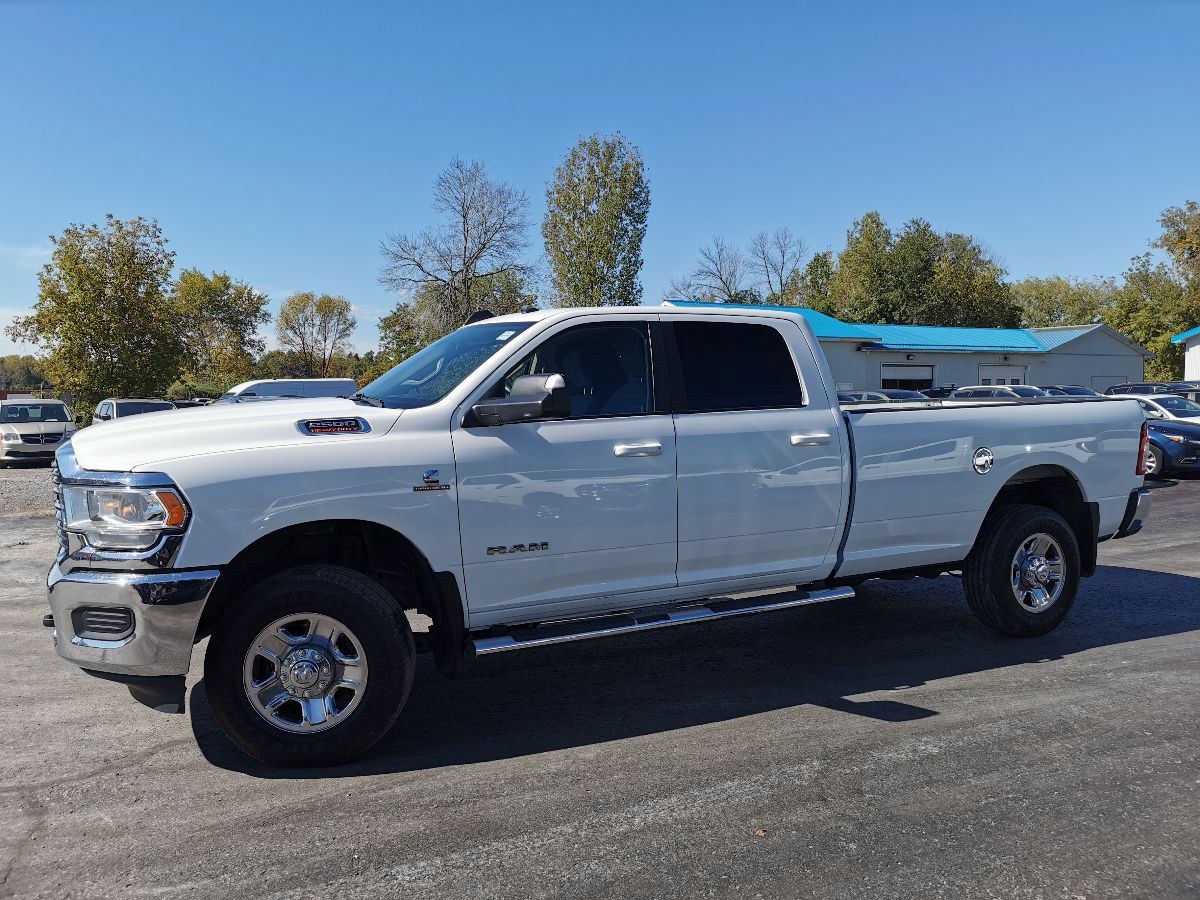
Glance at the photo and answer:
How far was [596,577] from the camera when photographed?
15.0ft

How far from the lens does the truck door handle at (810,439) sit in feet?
16.5

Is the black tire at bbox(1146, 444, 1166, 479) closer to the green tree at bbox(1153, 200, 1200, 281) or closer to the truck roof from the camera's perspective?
the truck roof

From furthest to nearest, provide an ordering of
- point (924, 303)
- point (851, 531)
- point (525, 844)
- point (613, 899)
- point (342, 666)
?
point (924, 303) < point (851, 531) < point (342, 666) < point (525, 844) < point (613, 899)

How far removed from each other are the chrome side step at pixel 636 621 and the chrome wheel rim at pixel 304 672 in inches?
23.4

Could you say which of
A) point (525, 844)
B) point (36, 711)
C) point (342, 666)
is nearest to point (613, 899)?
point (525, 844)

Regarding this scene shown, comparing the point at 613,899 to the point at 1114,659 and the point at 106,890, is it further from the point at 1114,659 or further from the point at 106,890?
the point at 1114,659

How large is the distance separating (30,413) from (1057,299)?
96563 mm

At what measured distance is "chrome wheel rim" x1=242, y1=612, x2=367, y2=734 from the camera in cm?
396

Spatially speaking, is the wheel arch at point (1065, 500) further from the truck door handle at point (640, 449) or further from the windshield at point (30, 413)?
the windshield at point (30, 413)

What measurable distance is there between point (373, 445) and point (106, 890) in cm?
197

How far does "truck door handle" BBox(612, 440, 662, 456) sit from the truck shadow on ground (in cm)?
136

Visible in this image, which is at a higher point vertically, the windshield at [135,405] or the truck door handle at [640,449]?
the windshield at [135,405]

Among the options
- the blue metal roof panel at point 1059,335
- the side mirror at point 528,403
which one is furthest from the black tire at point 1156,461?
the blue metal roof panel at point 1059,335

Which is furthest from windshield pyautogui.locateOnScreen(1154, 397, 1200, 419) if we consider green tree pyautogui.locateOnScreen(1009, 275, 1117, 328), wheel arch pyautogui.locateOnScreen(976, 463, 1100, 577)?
green tree pyautogui.locateOnScreen(1009, 275, 1117, 328)
